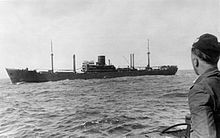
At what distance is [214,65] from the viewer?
6.90ft

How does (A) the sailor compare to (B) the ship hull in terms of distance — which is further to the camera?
(B) the ship hull

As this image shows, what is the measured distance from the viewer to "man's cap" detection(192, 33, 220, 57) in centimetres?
203

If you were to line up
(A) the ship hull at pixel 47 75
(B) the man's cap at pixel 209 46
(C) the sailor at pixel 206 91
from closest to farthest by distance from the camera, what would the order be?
(C) the sailor at pixel 206 91
(B) the man's cap at pixel 209 46
(A) the ship hull at pixel 47 75

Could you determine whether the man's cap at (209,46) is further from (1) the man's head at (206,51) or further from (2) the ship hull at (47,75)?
(2) the ship hull at (47,75)

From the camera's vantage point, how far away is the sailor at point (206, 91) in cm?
185

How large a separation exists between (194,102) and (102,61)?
73945 millimetres

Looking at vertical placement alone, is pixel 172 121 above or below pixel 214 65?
below

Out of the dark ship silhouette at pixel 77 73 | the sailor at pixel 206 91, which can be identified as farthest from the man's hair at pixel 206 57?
the dark ship silhouette at pixel 77 73

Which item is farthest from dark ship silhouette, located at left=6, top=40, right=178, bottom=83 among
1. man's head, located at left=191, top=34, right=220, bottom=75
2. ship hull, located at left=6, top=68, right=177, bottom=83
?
man's head, located at left=191, top=34, right=220, bottom=75

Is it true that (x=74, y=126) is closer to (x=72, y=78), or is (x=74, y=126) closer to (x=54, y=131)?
(x=54, y=131)

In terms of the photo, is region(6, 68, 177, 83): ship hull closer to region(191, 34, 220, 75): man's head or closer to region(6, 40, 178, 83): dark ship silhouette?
region(6, 40, 178, 83): dark ship silhouette

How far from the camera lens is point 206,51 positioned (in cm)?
204

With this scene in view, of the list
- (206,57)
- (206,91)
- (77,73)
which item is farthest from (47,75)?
(206,91)

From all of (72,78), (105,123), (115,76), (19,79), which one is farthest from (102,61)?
(105,123)
